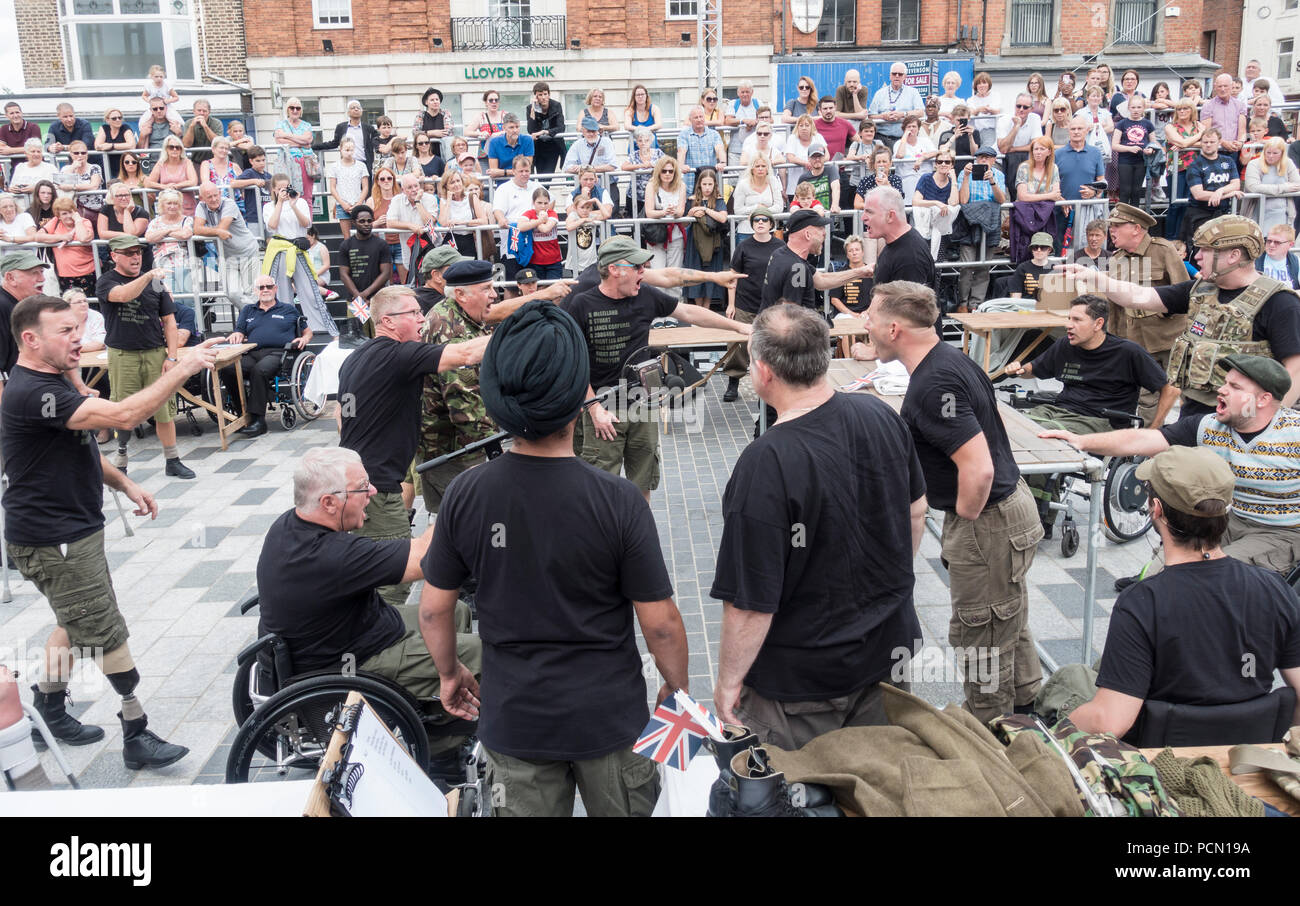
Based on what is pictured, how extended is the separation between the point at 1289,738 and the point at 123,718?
456cm

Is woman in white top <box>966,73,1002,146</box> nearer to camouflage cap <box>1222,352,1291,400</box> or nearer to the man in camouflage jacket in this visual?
the man in camouflage jacket

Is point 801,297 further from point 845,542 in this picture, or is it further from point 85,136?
point 85,136

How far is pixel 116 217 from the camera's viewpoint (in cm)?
1247

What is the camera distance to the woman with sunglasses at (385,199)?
40.5 feet

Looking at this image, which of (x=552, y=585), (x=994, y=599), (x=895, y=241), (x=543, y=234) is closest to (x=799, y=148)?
(x=543, y=234)

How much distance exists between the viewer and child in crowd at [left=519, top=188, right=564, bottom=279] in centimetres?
1188

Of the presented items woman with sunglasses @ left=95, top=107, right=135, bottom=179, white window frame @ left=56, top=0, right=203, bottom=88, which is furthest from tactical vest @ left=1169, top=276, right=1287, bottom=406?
white window frame @ left=56, top=0, right=203, bottom=88

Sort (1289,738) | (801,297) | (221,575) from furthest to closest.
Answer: (801,297) < (221,575) < (1289,738)

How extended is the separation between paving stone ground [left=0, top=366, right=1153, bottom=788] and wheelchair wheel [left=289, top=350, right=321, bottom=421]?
3.75 ft

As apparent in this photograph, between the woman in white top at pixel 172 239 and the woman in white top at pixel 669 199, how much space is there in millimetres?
5468

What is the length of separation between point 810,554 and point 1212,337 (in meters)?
3.72

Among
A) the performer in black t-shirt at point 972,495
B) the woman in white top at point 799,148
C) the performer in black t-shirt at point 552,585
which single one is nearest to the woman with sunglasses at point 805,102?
the woman in white top at point 799,148

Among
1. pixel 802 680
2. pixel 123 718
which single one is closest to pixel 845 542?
pixel 802 680

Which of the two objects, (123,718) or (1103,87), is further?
(1103,87)
